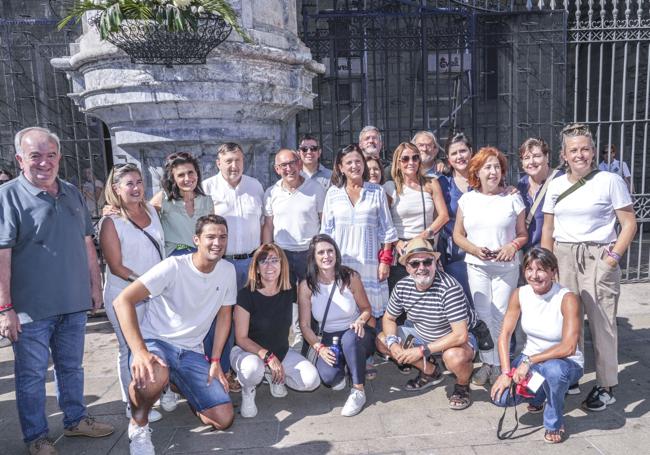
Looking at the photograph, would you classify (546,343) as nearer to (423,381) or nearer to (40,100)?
(423,381)

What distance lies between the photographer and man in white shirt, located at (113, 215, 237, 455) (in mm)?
3256

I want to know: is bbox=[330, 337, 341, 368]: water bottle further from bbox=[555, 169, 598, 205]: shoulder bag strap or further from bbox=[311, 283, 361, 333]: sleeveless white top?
bbox=[555, 169, 598, 205]: shoulder bag strap

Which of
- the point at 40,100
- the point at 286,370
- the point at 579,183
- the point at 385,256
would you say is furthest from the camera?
the point at 40,100

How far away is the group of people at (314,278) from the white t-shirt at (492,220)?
1 cm

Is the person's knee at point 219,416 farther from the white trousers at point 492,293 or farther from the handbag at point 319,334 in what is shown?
the white trousers at point 492,293

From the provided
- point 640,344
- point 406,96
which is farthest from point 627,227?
point 406,96

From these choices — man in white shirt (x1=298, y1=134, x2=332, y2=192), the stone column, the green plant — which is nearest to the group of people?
man in white shirt (x1=298, y1=134, x2=332, y2=192)

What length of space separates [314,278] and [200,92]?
181 centimetres

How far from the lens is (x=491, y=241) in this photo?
13.2 feet

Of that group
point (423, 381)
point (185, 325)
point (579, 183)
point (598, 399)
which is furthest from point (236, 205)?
point (598, 399)

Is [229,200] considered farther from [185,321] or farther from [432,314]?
[432,314]

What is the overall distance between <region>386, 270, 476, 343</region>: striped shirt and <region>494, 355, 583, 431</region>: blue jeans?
63 cm

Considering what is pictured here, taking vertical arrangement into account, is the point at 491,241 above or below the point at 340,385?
above

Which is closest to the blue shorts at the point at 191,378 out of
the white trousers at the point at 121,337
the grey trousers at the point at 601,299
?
the white trousers at the point at 121,337
